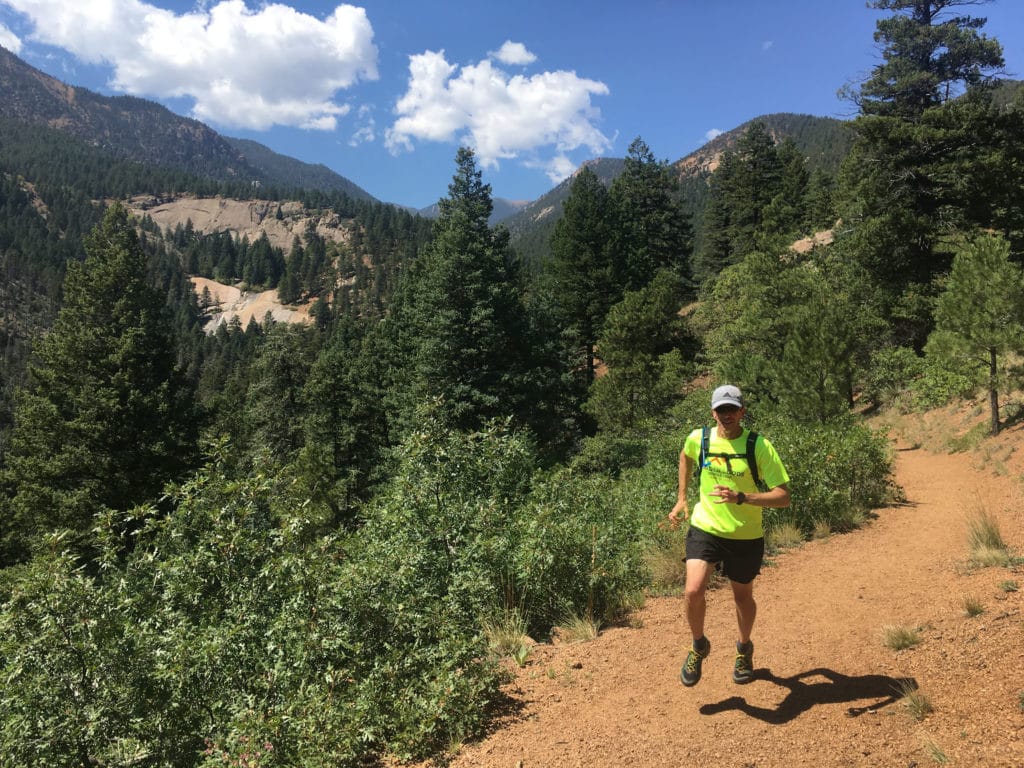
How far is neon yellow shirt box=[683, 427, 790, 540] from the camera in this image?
3.66 metres

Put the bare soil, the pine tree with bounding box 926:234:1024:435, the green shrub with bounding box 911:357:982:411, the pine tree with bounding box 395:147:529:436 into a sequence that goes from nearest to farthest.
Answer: the pine tree with bounding box 926:234:1024:435 < the green shrub with bounding box 911:357:982:411 < the pine tree with bounding box 395:147:529:436 < the bare soil

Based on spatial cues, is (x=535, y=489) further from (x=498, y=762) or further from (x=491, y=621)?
(x=498, y=762)

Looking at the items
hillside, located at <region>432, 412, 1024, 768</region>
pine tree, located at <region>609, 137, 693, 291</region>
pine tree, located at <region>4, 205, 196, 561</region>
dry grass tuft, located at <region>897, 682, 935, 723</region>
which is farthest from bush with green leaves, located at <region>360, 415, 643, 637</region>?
pine tree, located at <region>609, 137, 693, 291</region>

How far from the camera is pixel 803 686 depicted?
3793 mm

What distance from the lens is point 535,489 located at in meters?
6.64

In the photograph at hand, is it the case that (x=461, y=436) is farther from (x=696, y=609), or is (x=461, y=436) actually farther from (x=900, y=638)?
(x=900, y=638)

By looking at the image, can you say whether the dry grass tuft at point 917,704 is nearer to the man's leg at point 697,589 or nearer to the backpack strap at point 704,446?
the man's leg at point 697,589

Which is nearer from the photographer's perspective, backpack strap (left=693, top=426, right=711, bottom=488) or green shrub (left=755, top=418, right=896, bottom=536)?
backpack strap (left=693, top=426, right=711, bottom=488)

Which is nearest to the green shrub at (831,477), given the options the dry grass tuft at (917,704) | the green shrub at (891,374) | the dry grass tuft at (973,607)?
the dry grass tuft at (973,607)

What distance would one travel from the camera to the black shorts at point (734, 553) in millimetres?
3721

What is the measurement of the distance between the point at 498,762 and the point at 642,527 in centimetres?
412

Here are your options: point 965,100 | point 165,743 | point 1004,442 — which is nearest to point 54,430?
point 165,743

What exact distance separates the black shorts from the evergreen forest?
1809mm

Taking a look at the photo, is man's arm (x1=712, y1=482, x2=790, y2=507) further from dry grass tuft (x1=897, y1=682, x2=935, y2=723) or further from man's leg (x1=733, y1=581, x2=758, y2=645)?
dry grass tuft (x1=897, y1=682, x2=935, y2=723)
